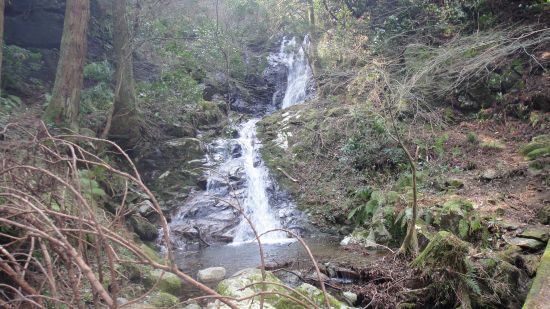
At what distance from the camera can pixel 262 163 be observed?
14.3 m

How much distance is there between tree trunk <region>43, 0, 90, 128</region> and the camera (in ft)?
28.8

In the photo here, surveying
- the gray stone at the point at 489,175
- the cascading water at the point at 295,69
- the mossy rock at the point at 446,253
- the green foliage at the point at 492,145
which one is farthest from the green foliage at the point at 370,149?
the cascading water at the point at 295,69

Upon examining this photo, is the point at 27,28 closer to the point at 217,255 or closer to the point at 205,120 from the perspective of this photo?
the point at 205,120

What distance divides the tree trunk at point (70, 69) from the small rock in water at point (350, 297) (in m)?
6.67

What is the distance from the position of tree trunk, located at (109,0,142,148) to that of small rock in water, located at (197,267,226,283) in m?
6.04

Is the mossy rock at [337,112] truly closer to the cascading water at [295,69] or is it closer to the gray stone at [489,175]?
the gray stone at [489,175]

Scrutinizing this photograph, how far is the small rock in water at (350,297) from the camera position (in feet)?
18.0

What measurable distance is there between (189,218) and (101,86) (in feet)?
15.1

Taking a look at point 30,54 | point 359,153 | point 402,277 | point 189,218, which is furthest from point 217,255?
point 30,54

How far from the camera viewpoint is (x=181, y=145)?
46.7 feet

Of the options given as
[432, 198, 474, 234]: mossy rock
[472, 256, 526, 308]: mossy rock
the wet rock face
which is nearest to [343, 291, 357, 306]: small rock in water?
[472, 256, 526, 308]: mossy rock

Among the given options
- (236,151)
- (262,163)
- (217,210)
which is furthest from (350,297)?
(236,151)

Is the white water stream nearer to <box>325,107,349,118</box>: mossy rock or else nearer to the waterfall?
the waterfall

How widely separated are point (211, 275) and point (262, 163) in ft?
24.8
